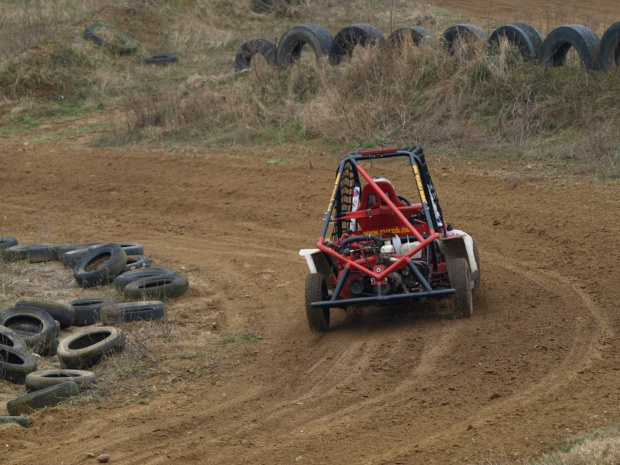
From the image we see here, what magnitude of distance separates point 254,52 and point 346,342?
13986 millimetres

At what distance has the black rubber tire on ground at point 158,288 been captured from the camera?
34.8 feet

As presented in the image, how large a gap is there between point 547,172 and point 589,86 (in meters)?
2.38

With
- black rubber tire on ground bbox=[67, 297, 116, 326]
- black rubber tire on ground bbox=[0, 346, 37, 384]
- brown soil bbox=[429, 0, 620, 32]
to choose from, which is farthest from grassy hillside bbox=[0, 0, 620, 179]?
black rubber tire on ground bbox=[0, 346, 37, 384]

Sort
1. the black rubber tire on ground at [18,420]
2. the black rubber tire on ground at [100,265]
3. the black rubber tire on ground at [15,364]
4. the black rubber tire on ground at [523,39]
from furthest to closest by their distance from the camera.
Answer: the black rubber tire on ground at [523,39] < the black rubber tire on ground at [100,265] < the black rubber tire on ground at [15,364] < the black rubber tire on ground at [18,420]

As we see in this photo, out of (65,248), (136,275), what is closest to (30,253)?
(65,248)

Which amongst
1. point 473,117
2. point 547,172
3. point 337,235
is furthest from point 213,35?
point 337,235

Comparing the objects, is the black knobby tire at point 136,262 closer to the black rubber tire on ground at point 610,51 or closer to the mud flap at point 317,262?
the mud flap at point 317,262

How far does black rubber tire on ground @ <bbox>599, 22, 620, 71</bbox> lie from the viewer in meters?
14.9

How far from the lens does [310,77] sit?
18703 mm

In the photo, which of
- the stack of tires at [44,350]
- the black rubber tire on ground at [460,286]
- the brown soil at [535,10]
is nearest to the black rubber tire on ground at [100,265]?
the stack of tires at [44,350]

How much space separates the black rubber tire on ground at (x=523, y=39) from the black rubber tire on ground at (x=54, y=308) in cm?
981

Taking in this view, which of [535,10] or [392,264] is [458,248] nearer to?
[392,264]

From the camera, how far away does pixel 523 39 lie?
53.0 feet

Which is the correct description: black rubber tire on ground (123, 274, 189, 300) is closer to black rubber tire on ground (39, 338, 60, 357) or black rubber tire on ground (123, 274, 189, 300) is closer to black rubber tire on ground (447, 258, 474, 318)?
black rubber tire on ground (39, 338, 60, 357)
